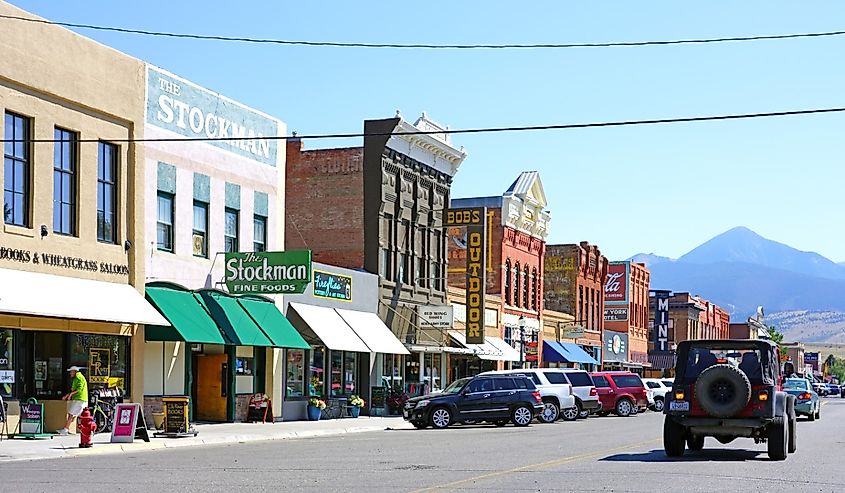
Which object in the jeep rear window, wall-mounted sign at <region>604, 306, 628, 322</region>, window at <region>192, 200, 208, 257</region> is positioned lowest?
the jeep rear window

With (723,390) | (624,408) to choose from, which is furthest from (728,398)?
(624,408)

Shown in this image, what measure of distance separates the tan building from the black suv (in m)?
8.69

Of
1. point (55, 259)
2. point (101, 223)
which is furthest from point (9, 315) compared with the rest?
point (101, 223)

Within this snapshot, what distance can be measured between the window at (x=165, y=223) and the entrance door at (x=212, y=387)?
4.01m

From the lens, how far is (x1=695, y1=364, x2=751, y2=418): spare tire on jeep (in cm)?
2020

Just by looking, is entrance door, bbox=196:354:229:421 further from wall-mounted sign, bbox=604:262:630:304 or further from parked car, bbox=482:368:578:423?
wall-mounted sign, bbox=604:262:630:304

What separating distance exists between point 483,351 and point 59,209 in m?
26.6

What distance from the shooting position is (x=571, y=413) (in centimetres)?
4019

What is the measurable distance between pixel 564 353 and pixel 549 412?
1039 inches

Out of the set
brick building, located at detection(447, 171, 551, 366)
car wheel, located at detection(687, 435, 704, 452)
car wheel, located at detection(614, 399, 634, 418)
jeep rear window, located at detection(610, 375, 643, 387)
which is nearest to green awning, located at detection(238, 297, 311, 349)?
car wheel, located at detection(687, 435, 704, 452)

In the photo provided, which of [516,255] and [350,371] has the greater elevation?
[516,255]

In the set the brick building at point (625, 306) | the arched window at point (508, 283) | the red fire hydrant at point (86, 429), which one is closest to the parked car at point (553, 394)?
the red fire hydrant at point (86, 429)

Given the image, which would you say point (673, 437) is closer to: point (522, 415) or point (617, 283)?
point (522, 415)

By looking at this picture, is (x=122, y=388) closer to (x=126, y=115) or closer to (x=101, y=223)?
(x=101, y=223)
